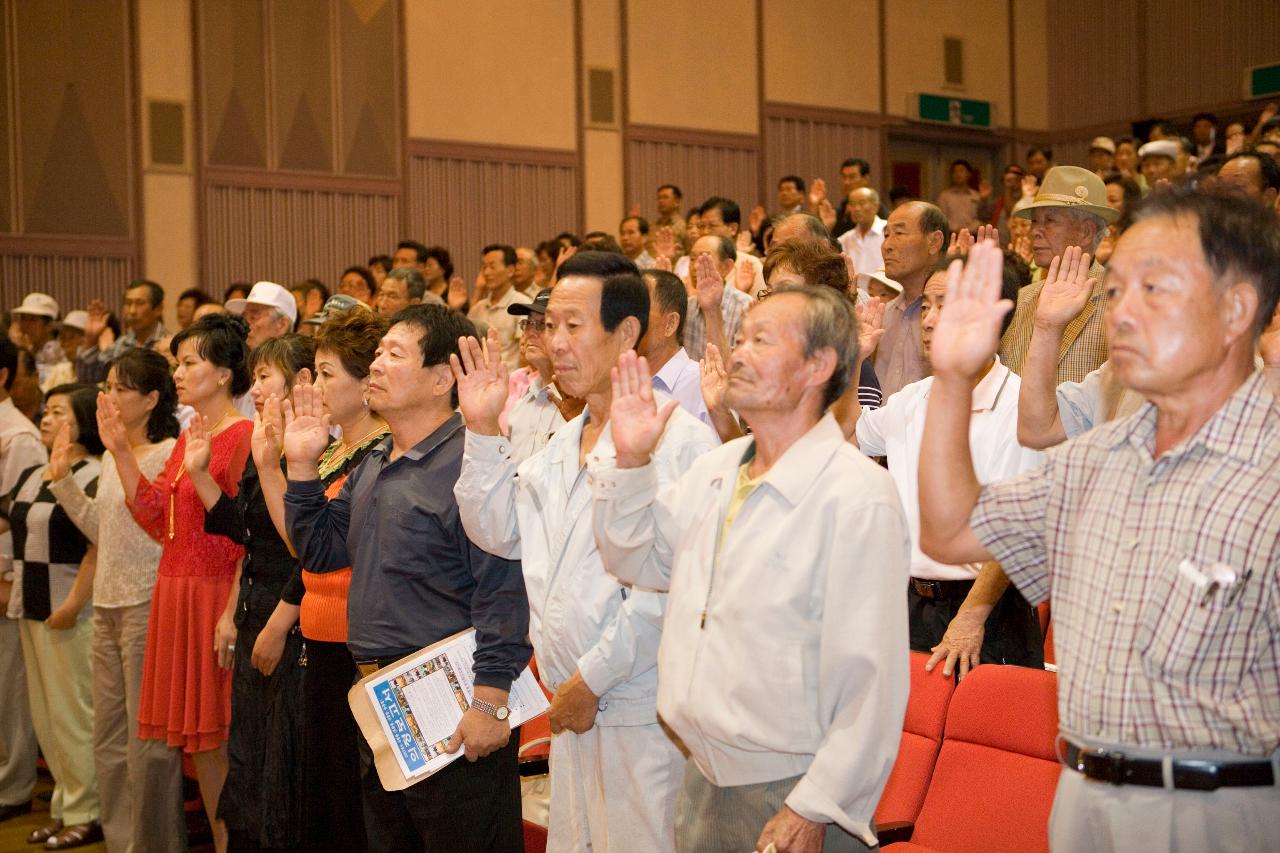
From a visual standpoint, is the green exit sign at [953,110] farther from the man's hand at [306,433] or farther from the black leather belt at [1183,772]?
the black leather belt at [1183,772]

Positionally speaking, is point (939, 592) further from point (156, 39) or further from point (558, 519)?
point (156, 39)

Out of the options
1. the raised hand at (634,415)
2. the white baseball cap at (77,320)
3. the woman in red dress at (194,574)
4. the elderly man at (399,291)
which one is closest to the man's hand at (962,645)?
the raised hand at (634,415)

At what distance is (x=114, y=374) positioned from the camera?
14.1ft

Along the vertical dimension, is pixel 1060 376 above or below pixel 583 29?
below

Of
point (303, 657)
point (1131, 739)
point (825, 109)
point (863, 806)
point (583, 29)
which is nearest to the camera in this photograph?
point (1131, 739)

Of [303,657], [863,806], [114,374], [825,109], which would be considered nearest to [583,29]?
[825,109]

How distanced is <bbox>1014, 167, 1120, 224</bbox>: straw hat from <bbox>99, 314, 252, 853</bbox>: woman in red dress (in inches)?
102

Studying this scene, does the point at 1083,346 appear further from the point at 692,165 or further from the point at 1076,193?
the point at 692,165

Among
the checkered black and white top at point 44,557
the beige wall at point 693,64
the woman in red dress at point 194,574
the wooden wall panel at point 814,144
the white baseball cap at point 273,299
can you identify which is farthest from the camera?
the wooden wall panel at point 814,144

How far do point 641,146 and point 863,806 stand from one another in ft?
31.3

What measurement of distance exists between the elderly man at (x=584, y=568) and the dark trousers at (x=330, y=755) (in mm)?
774

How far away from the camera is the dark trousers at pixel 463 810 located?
108 inches

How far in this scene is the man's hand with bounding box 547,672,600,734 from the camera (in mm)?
2404

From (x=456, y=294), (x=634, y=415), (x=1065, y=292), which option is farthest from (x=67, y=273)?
(x=1065, y=292)
